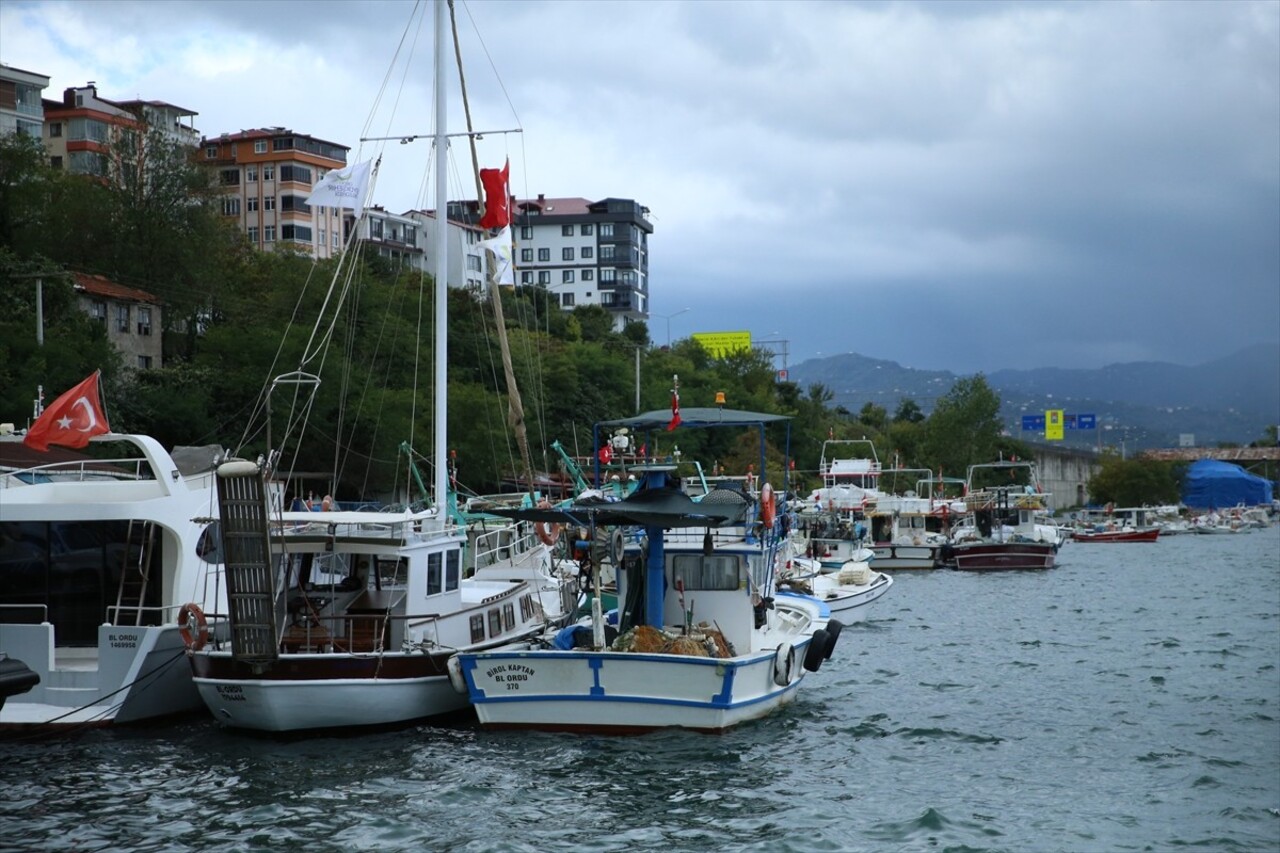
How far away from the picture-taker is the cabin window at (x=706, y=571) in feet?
80.5

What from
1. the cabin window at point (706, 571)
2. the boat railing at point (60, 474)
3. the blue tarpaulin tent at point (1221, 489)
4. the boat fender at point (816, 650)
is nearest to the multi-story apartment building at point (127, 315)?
the boat railing at point (60, 474)

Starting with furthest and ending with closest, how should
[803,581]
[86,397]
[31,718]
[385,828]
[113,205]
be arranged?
[113,205] → [803,581] → [86,397] → [31,718] → [385,828]

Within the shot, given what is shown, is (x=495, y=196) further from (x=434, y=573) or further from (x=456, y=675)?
(x=456, y=675)

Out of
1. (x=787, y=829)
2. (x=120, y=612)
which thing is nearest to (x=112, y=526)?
(x=120, y=612)

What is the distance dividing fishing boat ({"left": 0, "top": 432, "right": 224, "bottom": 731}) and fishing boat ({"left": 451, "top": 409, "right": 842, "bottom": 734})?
17.7 ft

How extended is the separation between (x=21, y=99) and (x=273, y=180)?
2231 centimetres

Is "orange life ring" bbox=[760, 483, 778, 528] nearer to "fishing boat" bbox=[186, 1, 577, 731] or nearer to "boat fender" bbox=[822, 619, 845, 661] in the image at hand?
"boat fender" bbox=[822, 619, 845, 661]

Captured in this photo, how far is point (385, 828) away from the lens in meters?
17.9

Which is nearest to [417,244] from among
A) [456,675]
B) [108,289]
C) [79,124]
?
[79,124]

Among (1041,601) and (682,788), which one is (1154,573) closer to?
(1041,601)

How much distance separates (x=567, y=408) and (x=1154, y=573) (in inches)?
1304

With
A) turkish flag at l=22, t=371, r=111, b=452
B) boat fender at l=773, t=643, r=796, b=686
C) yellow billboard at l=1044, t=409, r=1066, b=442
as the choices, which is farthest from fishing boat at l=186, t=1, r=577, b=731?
yellow billboard at l=1044, t=409, r=1066, b=442

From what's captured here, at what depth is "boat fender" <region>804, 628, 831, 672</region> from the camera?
25906 millimetres

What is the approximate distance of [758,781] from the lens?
20.6 m
